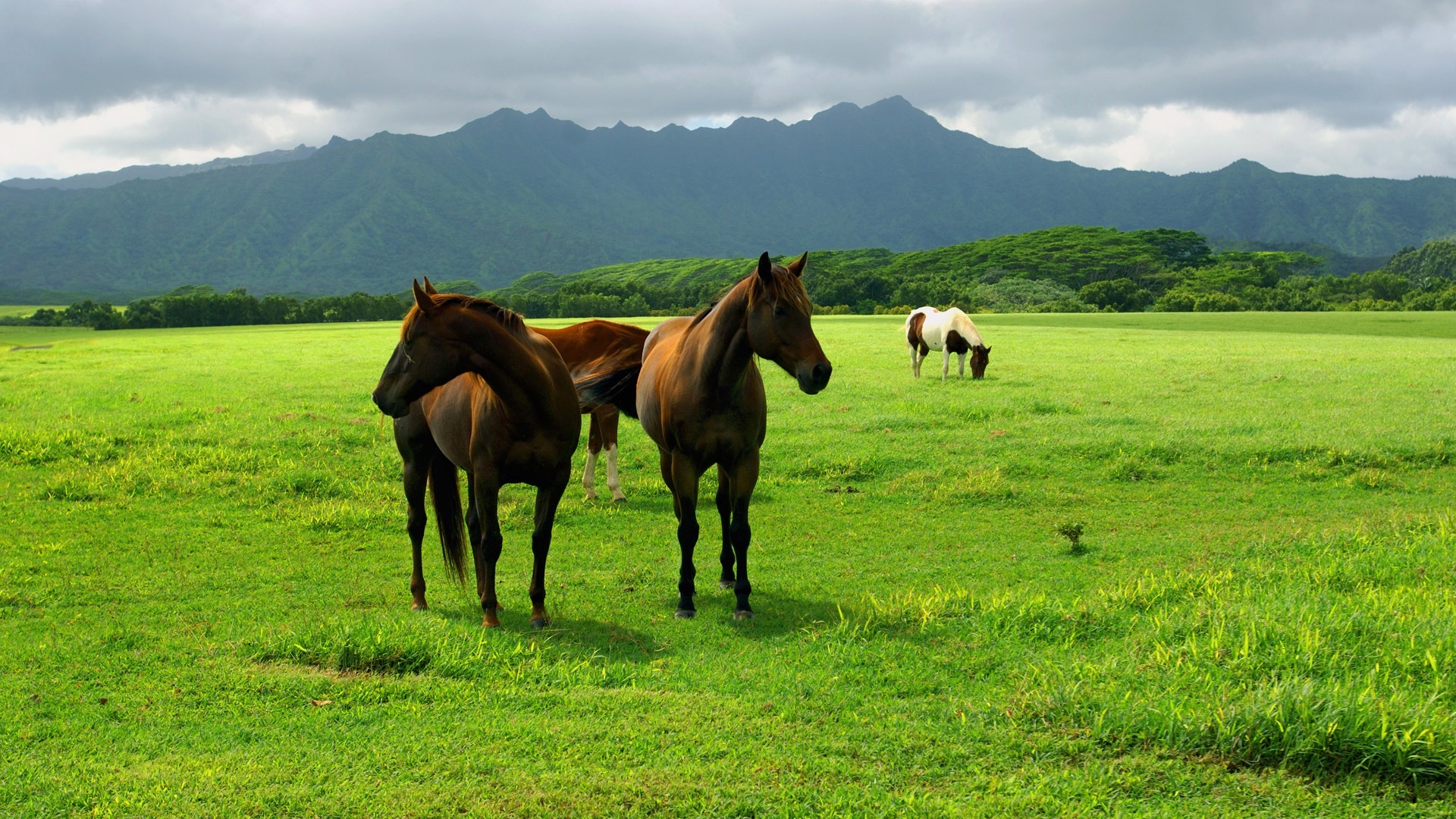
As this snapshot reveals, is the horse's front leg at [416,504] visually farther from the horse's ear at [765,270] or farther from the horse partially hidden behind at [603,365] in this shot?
the horse's ear at [765,270]

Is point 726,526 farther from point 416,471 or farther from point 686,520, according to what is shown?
point 416,471

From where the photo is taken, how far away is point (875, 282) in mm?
86438

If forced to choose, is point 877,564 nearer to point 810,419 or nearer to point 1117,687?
point 1117,687

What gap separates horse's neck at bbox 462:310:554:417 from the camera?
20.5ft

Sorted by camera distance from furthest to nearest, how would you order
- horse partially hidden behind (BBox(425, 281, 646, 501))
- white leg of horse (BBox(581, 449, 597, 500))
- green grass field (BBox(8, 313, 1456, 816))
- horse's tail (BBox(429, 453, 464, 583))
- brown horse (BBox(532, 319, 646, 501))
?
white leg of horse (BBox(581, 449, 597, 500)) < brown horse (BBox(532, 319, 646, 501)) < horse partially hidden behind (BBox(425, 281, 646, 501)) < horse's tail (BBox(429, 453, 464, 583)) < green grass field (BBox(8, 313, 1456, 816))

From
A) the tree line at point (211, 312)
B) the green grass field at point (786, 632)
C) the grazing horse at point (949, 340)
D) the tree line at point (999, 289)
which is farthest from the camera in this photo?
the tree line at point (999, 289)

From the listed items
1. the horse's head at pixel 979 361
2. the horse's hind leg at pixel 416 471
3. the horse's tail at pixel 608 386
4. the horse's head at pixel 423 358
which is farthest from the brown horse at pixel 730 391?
the horse's head at pixel 979 361

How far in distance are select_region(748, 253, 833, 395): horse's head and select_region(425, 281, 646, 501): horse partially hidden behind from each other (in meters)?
3.92

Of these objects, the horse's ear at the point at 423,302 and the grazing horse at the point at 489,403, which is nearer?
the horse's ear at the point at 423,302

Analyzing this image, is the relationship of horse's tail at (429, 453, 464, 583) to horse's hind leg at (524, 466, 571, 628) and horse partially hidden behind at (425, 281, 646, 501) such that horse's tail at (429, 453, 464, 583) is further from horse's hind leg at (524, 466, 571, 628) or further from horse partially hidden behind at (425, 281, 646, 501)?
horse partially hidden behind at (425, 281, 646, 501)

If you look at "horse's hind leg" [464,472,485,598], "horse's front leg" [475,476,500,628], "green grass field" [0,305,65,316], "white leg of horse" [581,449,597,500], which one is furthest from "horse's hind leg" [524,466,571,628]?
"green grass field" [0,305,65,316]

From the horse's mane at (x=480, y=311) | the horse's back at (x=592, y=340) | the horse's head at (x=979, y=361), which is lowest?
the horse's head at (x=979, y=361)

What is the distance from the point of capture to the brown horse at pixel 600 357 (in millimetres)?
10539

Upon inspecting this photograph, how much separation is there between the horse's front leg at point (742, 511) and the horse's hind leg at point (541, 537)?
1.27 m
